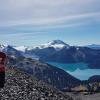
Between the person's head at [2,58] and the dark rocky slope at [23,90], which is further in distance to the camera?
the dark rocky slope at [23,90]

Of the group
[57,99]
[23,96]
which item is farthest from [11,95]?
[57,99]

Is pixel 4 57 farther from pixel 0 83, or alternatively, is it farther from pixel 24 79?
pixel 24 79

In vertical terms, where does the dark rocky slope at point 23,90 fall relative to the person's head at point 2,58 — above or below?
below

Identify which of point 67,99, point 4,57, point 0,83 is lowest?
point 67,99

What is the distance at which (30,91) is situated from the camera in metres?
44.4

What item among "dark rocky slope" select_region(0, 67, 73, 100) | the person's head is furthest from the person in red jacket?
"dark rocky slope" select_region(0, 67, 73, 100)

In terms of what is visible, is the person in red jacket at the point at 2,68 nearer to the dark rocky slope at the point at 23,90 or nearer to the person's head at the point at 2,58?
the person's head at the point at 2,58

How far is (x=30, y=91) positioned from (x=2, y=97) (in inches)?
269

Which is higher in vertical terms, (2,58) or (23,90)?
(2,58)

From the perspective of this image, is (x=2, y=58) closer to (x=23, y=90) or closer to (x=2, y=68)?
(x=2, y=68)

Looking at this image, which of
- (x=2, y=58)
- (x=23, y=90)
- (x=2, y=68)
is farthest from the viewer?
(x=23, y=90)

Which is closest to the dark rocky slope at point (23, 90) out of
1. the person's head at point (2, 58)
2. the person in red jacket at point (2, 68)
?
the person in red jacket at point (2, 68)

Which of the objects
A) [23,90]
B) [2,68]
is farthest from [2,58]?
[23,90]

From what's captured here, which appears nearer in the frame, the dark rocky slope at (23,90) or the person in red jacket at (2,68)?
the person in red jacket at (2,68)
